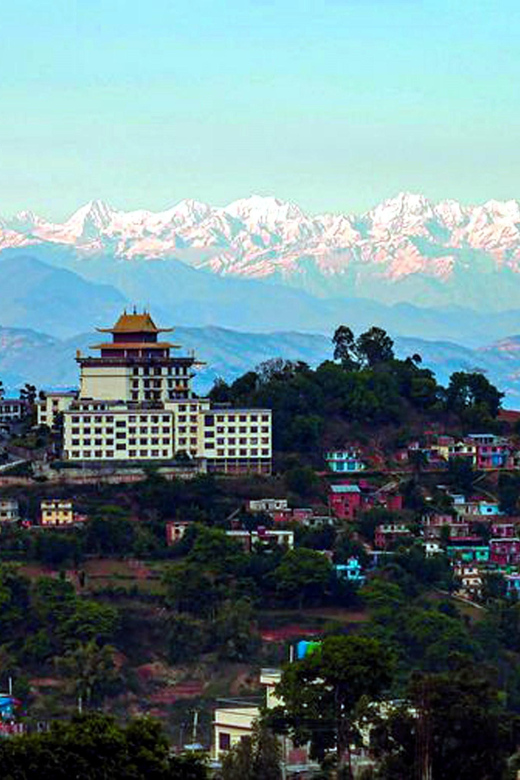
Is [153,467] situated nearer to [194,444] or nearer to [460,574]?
[194,444]

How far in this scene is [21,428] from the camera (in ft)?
303

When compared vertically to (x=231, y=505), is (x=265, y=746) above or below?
below

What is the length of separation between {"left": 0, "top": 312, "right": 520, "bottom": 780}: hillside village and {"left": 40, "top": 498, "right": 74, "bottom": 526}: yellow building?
0.07 metres

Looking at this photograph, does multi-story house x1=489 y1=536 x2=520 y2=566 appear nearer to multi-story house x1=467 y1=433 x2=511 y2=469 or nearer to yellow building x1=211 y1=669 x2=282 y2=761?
multi-story house x1=467 y1=433 x2=511 y2=469

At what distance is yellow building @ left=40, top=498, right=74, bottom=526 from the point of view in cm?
8106

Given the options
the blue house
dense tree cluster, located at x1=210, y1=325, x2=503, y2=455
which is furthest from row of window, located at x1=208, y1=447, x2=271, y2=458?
the blue house

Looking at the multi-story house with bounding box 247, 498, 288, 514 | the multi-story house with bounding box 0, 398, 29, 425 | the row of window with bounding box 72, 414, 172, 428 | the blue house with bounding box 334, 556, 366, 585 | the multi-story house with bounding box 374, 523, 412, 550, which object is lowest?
the blue house with bounding box 334, 556, 366, 585

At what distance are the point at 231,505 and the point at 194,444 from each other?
402cm

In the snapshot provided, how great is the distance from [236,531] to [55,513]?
552 centimetres

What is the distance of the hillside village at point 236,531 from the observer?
7169 cm

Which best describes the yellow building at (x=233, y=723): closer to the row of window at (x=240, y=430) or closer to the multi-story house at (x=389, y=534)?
the multi-story house at (x=389, y=534)

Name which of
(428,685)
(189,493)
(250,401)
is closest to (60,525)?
(189,493)

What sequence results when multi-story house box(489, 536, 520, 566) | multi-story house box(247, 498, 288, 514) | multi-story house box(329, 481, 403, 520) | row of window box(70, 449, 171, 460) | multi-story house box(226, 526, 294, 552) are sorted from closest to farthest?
multi-story house box(226, 526, 294, 552), multi-story house box(489, 536, 520, 566), multi-story house box(247, 498, 288, 514), multi-story house box(329, 481, 403, 520), row of window box(70, 449, 171, 460)

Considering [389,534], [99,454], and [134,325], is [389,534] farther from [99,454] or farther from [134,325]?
[134,325]
